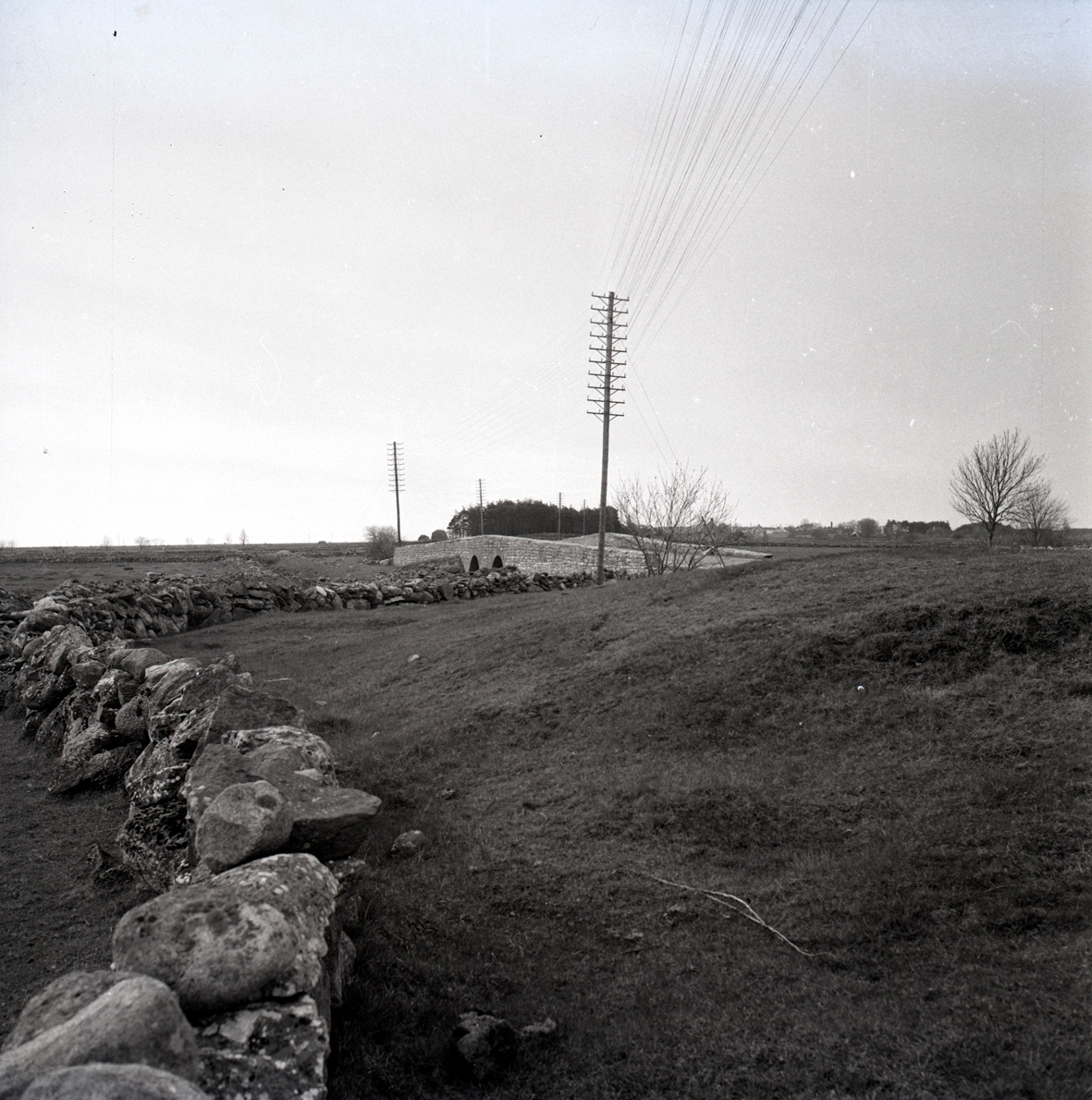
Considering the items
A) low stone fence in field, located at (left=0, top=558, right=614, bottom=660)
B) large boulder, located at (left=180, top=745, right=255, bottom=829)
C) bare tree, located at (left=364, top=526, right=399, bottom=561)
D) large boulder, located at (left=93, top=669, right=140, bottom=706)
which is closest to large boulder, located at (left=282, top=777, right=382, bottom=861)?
large boulder, located at (left=180, top=745, right=255, bottom=829)

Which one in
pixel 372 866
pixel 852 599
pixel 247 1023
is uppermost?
pixel 852 599

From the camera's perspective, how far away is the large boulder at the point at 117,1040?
6.49 ft

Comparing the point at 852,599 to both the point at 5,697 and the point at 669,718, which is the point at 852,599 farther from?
the point at 5,697

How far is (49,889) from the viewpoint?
15.9 ft

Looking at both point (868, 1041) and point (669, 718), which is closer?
point (868, 1041)

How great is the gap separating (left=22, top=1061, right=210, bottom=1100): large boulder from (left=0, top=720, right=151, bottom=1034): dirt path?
7.15 ft

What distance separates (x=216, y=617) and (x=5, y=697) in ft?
26.5

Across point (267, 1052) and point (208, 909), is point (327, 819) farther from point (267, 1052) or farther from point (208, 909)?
point (267, 1052)

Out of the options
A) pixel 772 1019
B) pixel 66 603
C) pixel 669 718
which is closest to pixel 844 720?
pixel 669 718

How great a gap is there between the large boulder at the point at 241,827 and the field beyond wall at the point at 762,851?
2.72 feet

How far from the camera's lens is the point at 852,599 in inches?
344

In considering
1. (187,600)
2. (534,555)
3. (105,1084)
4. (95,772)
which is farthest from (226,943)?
(534,555)

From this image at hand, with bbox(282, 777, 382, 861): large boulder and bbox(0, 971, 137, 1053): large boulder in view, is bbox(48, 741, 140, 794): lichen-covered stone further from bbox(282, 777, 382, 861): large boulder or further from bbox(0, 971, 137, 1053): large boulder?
bbox(0, 971, 137, 1053): large boulder

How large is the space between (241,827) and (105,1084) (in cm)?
193
